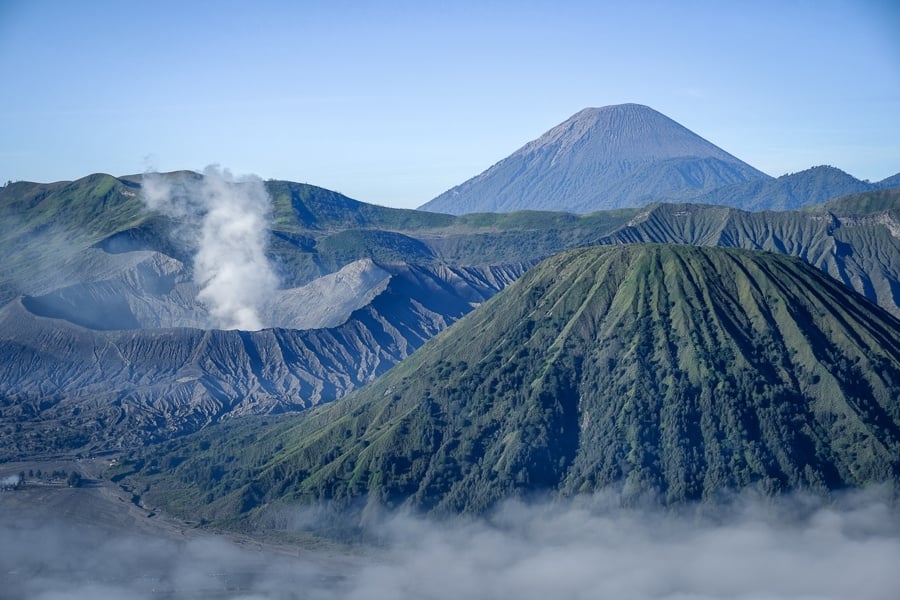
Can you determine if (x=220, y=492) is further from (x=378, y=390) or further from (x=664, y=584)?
(x=664, y=584)

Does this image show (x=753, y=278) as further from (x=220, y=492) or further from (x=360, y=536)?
(x=220, y=492)

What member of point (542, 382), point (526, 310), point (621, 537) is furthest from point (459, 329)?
point (621, 537)

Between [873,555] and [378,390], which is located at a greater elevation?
[378,390]

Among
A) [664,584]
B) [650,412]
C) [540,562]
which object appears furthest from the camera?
[650,412]

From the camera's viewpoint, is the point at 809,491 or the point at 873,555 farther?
the point at 809,491

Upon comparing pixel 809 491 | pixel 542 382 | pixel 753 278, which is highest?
pixel 753 278

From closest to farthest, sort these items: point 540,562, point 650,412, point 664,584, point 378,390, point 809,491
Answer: point 664,584, point 540,562, point 809,491, point 650,412, point 378,390

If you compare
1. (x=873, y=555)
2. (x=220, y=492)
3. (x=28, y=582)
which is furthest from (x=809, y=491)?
(x=28, y=582)
